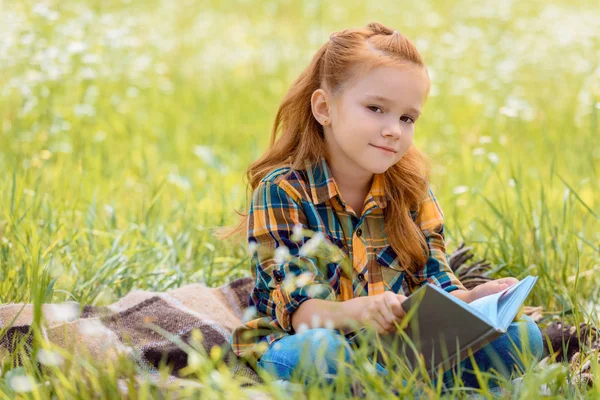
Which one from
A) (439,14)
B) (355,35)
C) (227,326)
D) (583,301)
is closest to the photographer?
(355,35)

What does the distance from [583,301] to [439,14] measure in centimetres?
531

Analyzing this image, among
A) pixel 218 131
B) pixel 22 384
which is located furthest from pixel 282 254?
pixel 218 131

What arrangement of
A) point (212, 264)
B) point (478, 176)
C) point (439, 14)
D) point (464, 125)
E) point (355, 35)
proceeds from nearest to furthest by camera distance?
point (355, 35)
point (212, 264)
point (478, 176)
point (464, 125)
point (439, 14)

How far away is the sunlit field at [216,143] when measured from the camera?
2697 millimetres

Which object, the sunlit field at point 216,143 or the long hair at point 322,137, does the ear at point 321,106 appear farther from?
the sunlit field at point 216,143

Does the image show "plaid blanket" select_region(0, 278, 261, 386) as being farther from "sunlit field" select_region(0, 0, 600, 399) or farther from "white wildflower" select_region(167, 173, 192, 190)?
"white wildflower" select_region(167, 173, 192, 190)

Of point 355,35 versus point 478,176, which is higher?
point 355,35

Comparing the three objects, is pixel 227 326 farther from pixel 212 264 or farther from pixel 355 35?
pixel 355 35

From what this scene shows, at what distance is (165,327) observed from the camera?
8.20ft

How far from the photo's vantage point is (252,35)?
6.95 m

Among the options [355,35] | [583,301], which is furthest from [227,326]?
[583,301]

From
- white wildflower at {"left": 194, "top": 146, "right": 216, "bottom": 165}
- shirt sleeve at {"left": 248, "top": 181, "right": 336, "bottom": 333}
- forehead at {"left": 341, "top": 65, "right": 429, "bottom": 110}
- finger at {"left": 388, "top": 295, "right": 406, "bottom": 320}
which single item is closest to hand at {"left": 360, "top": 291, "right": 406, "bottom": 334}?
finger at {"left": 388, "top": 295, "right": 406, "bottom": 320}

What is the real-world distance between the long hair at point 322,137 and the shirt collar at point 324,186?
0.02 m

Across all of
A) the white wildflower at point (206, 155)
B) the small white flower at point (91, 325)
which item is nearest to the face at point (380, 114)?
the small white flower at point (91, 325)
